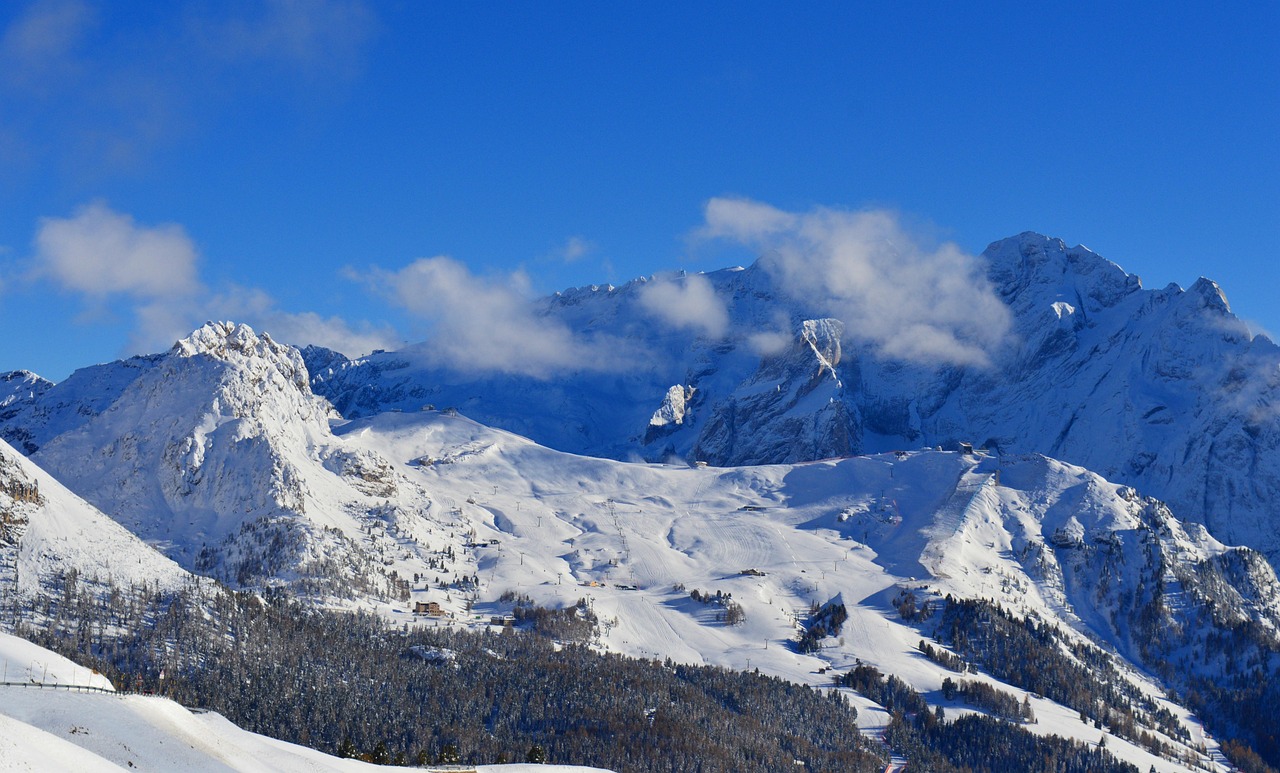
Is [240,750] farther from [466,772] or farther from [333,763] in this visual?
[466,772]

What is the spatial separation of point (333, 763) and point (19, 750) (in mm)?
54497

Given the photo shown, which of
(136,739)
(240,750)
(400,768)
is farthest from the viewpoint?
(400,768)

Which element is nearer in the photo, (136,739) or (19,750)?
(19,750)

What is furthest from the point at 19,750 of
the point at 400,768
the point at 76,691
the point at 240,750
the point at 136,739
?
the point at 400,768

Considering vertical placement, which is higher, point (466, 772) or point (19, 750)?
point (466, 772)

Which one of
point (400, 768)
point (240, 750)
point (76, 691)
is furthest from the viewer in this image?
point (400, 768)

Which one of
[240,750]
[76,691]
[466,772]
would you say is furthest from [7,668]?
[466,772]

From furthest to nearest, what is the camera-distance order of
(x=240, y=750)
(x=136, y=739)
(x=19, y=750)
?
(x=240, y=750) → (x=136, y=739) → (x=19, y=750)

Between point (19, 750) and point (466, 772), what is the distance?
83.1 meters

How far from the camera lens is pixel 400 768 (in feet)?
634

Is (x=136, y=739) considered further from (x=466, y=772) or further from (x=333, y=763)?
(x=466, y=772)

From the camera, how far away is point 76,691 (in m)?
176

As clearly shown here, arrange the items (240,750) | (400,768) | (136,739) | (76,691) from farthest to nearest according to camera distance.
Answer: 1. (400,768)
2. (76,691)
3. (240,750)
4. (136,739)

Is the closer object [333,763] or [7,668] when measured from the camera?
[333,763]
